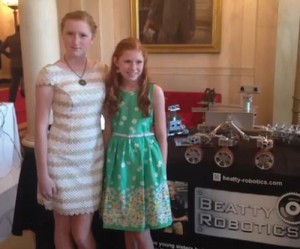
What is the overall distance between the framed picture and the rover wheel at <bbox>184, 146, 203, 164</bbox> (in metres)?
3.24

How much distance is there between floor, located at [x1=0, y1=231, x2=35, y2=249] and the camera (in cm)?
273

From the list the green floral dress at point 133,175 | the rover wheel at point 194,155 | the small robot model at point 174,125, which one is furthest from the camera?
the small robot model at point 174,125

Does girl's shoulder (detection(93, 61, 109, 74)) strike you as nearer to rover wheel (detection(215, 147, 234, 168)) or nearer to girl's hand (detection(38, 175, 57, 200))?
girl's hand (detection(38, 175, 57, 200))

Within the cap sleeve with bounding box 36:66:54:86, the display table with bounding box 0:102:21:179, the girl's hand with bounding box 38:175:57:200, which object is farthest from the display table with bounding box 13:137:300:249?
the display table with bounding box 0:102:21:179

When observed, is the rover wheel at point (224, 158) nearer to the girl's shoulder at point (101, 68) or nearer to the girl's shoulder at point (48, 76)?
the girl's shoulder at point (101, 68)

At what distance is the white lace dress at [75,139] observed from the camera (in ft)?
5.26

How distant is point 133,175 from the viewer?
1.72m

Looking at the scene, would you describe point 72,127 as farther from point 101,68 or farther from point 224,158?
point 224,158

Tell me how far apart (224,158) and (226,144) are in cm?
12

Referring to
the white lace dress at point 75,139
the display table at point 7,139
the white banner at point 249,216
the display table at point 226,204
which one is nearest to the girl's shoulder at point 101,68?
the white lace dress at point 75,139

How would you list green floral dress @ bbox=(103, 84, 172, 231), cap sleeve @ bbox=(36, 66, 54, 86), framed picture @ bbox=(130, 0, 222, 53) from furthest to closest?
1. framed picture @ bbox=(130, 0, 222, 53)
2. green floral dress @ bbox=(103, 84, 172, 231)
3. cap sleeve @ bbox=(36, 66, 54, 86)

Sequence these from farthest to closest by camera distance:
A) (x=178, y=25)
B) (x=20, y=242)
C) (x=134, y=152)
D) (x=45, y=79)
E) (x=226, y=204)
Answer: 1. (x=178, y=25)
2. (x=20, y=242)
3. (x=226, y=204)
4. (x=134, y=152)
5. (x=45, y=79)

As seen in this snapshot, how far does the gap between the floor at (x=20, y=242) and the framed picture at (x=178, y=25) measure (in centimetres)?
315

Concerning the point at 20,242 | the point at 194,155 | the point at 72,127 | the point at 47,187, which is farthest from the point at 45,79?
the point at 20,242
